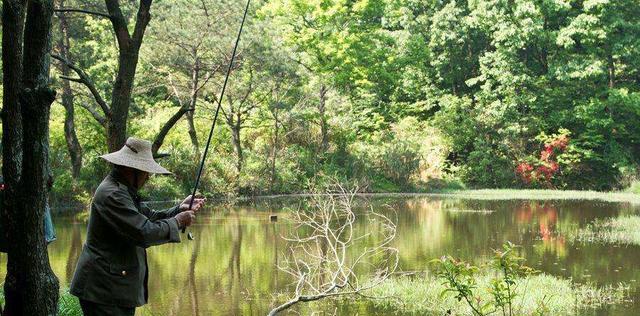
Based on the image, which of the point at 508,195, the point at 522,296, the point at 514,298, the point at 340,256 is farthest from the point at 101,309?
the point at 508,195

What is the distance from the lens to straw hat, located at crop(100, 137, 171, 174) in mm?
3945

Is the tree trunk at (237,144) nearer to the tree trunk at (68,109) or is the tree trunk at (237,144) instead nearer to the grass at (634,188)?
the tree trunk at (68,109)

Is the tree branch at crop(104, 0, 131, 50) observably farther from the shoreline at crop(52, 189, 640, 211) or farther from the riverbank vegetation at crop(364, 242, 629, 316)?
the shoreline at crop(52, 189, 640, 211)

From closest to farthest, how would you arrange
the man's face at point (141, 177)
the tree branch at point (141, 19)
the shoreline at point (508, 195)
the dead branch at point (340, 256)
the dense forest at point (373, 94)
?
the man's face at point (141, 177) → the tree branch at point (141, 19) → the dead branch at point (340, 256) → the dense forest at point (373, 94) → the shoreline at point (508, 195)

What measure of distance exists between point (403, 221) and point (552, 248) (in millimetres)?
5033

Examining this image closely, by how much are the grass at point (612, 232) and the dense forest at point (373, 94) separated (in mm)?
10412

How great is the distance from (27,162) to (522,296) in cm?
704

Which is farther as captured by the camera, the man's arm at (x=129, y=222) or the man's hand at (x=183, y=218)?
the man's hand at (x=183, y=218)

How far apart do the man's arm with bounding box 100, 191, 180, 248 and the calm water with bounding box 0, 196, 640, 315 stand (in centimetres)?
385

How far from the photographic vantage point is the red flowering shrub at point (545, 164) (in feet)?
102

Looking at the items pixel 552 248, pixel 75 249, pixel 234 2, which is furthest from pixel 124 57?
pixel 234 2

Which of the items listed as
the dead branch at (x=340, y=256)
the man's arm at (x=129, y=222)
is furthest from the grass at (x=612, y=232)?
the man's arm at (x=129, y=222)

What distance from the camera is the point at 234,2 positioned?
74.8 feet

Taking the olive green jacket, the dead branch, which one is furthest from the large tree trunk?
the dead branch
